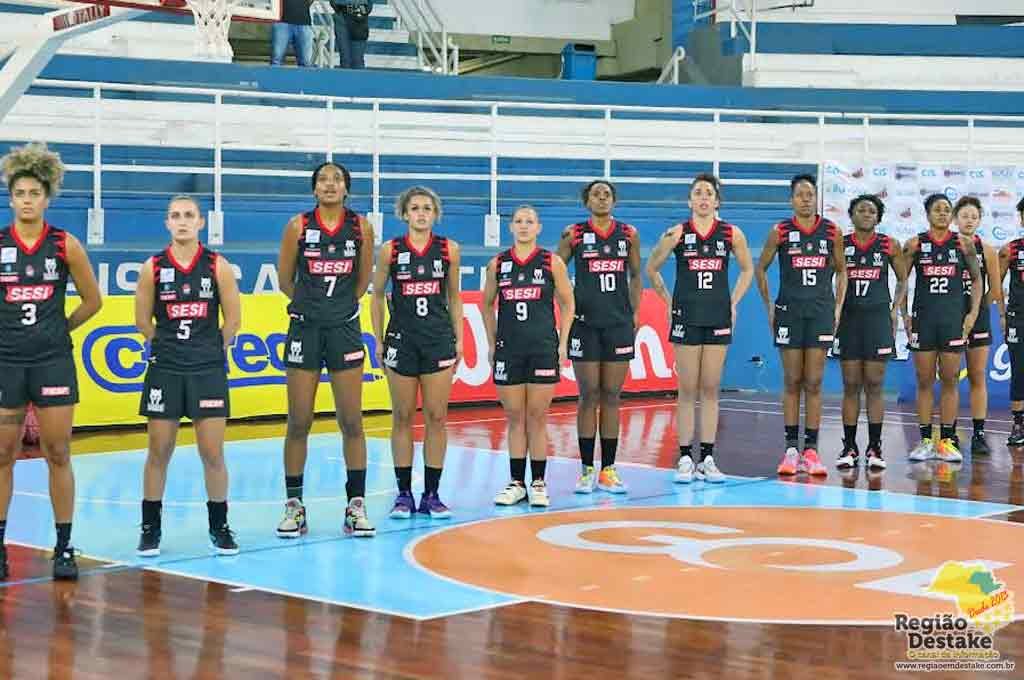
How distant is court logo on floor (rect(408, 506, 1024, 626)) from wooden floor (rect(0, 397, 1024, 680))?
0.21 m

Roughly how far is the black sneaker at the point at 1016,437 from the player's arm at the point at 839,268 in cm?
272

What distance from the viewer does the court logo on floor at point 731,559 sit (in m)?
8.18

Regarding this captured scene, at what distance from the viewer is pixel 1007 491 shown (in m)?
12.1

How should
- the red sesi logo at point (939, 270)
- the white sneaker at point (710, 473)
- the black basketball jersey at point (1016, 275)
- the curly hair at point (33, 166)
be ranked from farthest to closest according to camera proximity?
1. the black basketball jersey at point (1016, 275)
2. the red sesi logo at point (939, 270)
3. the white sneaker at point (710, 473)
4. the curly hair at point (33, 166)

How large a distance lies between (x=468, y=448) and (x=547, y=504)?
11.2ft

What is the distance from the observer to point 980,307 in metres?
13.9

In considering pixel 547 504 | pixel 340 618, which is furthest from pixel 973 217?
pixel 340 618

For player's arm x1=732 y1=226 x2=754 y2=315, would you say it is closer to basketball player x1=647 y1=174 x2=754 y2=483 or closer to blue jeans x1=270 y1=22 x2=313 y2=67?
basketball player x1=647 y1=174 x2=754 y2=483

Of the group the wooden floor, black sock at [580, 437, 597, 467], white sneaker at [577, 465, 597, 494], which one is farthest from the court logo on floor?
black sock at [580, 437, 597, 467]

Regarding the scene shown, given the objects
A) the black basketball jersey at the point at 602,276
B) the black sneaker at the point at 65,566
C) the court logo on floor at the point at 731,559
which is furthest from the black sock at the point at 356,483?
the black basketball jersey at the point at 602,276

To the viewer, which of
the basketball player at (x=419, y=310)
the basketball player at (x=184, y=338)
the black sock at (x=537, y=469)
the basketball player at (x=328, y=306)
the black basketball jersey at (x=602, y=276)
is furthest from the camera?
the black basketball jersey at (x=602, y=276)

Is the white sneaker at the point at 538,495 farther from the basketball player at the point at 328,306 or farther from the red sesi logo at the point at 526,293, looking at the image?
the basketball player at the point at 328,306

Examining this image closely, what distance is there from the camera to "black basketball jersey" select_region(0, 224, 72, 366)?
8.58 metres

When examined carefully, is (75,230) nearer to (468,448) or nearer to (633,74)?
(468,448)
